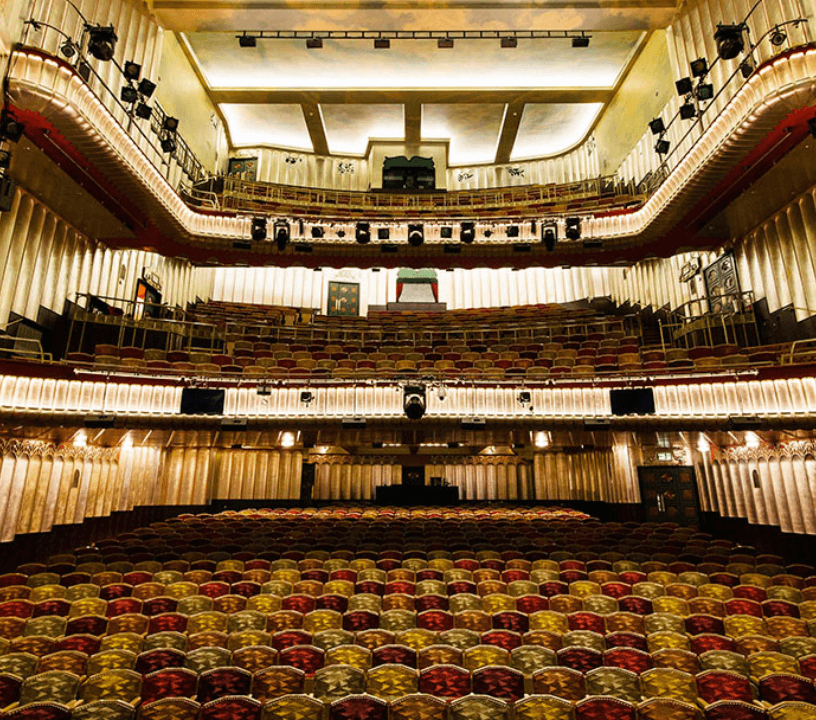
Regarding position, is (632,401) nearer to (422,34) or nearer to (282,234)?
(282,234)

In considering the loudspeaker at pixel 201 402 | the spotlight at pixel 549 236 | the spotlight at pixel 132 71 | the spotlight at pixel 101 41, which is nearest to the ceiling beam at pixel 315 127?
the spotlight at pixel 132 71

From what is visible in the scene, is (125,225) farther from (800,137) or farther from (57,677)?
(800,137)

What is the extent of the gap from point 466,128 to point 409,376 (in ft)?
31.7

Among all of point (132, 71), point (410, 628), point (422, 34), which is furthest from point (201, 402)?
point (422, 34)

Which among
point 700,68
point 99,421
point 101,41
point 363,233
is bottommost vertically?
point 99,421

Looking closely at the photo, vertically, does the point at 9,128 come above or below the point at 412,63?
below

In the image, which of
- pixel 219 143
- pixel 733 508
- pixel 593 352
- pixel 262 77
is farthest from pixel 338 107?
pixel 733 508

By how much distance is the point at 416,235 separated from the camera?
1015 centimetres

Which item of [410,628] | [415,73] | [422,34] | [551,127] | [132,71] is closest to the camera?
[410,628]

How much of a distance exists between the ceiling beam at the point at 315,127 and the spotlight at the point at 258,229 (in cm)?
462

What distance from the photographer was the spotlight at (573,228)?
31.3 ft

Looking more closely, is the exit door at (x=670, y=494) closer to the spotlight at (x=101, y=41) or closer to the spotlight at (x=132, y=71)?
the spotlight at (x=101, y=41)

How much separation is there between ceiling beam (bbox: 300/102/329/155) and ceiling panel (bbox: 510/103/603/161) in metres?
5.27

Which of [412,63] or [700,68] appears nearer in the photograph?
[700,68]
